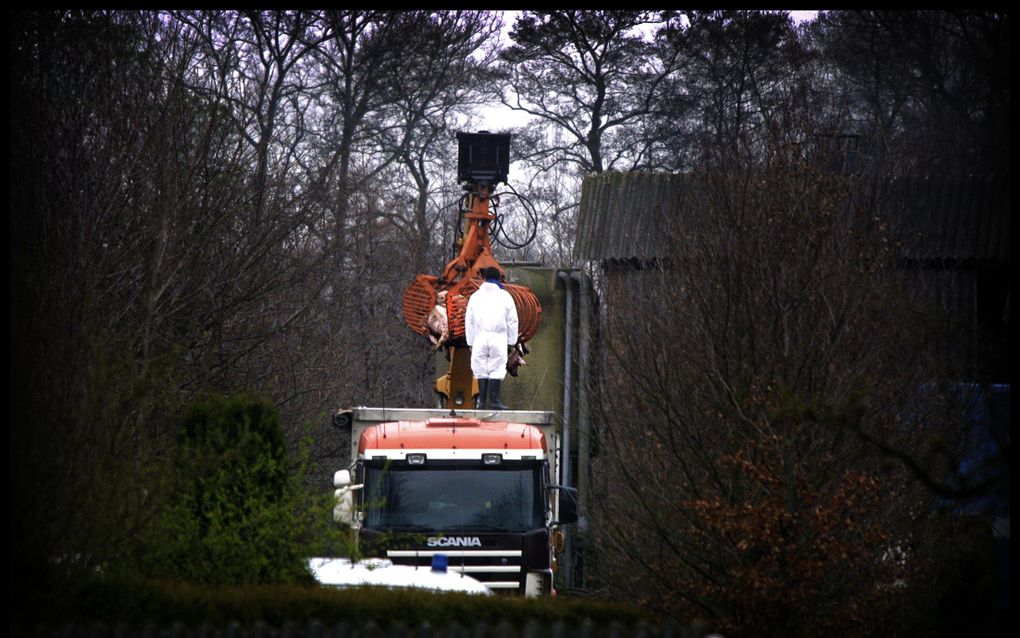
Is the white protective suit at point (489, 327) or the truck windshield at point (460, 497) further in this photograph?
the white protective suit at point (489, 327)

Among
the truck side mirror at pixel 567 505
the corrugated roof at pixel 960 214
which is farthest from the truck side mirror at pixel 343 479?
the corrugated roof at pixel 960 214

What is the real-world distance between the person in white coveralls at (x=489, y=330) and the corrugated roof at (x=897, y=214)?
2238 millimetres

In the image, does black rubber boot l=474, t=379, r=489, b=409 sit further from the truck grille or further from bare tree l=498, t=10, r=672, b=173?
bare tree l=498, t=10, r=672, b=173

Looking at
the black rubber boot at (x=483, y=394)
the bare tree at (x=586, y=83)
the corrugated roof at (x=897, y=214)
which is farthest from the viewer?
the bare tree at (x=586, y=83)

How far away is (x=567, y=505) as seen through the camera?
1508cm

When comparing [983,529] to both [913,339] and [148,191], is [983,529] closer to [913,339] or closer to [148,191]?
[913,339]

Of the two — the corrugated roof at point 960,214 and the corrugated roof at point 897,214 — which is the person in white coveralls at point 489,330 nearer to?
the corrugated roof at point 897,214

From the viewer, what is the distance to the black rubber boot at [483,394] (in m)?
18.0

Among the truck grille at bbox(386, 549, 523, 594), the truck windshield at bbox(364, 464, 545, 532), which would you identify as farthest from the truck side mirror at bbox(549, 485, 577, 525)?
the truck grille at bbox(386, 549, 523, 594)

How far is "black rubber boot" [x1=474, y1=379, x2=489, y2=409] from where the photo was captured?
1797 centimetres

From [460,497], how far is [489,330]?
3.40 meters

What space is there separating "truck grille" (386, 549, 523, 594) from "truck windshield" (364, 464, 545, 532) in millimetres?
259

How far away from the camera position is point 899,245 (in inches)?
603

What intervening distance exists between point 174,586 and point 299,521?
1226 millimetres
